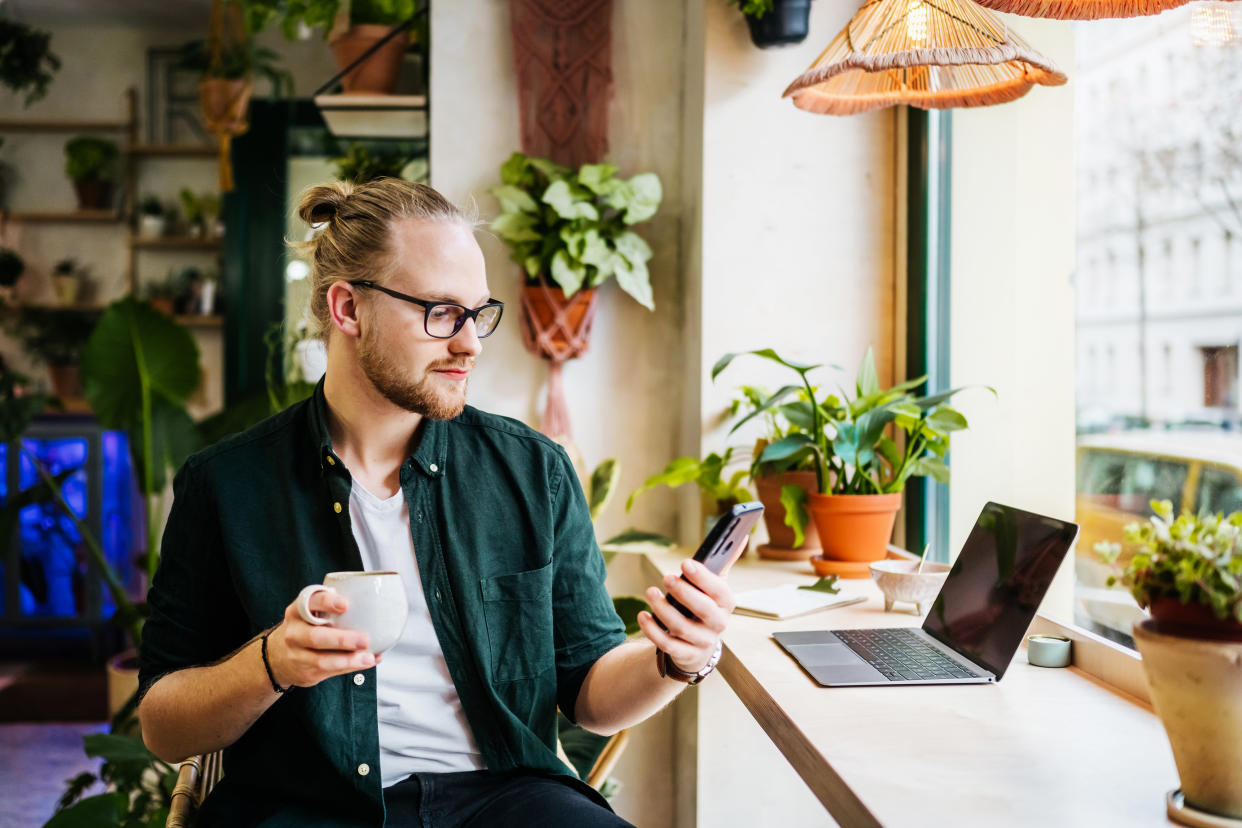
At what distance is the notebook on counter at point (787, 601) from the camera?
177 cm

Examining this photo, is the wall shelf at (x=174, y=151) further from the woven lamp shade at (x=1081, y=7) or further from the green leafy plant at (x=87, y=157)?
the woven lamp shade at (x=1081, y=7)

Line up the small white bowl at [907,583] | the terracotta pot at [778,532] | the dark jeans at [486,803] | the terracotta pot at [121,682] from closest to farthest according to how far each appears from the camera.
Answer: the dark jeans at [486,803] < the small white bowl at [907,583] < the terracotta pot at [778,532] < the terracotta pot at [121,682]

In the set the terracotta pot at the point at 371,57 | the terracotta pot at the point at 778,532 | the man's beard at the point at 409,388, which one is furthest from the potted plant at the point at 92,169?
the man's beard at the point at 409,388

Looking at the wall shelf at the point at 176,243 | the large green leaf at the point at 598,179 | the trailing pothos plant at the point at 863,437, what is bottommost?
the trailing pothos plant at the point at 863,437

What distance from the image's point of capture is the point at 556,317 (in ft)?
8.18

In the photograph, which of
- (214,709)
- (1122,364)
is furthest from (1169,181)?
(214,709)

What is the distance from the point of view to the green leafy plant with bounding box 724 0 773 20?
2.25 metres

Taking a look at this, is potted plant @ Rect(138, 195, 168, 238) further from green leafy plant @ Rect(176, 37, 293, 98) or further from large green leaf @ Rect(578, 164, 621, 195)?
large green leaf @ Rect(578, 164, 621, 195)

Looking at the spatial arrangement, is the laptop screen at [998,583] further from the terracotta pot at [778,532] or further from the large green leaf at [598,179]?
the large green leaf at [598,179]

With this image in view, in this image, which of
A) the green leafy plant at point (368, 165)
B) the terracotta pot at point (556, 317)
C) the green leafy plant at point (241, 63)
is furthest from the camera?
the green leafy plant at point (241, 63)

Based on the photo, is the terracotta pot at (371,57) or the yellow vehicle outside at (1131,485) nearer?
the yellow vehicle outside at (1131,485)

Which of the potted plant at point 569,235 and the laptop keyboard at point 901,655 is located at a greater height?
the potted plant at point 569,235

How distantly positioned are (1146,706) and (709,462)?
3.75 feet

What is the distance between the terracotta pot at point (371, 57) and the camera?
2.73 meters
